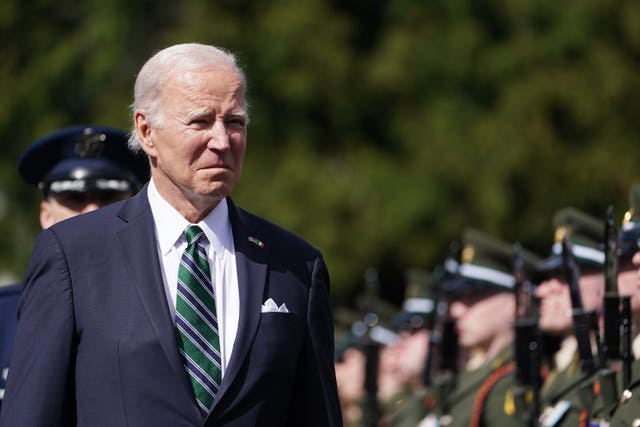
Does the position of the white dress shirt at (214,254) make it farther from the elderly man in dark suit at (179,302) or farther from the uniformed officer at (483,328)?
the uniformed officer at (483,328)

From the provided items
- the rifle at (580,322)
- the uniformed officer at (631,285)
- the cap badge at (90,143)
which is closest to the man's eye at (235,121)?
the uniformed officer at (631,285)

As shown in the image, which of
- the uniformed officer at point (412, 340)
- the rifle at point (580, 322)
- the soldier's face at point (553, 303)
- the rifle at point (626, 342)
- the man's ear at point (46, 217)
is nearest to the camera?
the rifle at point (626, 342)

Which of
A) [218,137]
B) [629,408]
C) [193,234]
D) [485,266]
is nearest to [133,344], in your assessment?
[193,234]

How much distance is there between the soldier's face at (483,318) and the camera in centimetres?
851

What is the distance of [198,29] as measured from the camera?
14.8 metres

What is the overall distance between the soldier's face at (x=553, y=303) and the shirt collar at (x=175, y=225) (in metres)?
3.16

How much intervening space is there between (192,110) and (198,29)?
35.4 feet

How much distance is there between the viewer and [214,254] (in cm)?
429

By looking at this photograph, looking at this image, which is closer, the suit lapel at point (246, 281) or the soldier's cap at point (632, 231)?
the suit lapel at point (246, 281)

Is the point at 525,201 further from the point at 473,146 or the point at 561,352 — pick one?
the point at 561,352

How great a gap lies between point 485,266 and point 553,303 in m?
1.18

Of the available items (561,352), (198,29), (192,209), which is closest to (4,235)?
(198,29)

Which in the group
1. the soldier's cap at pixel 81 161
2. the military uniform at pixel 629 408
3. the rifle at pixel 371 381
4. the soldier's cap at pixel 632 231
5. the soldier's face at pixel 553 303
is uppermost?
the soldier's cap at pixel 81 161

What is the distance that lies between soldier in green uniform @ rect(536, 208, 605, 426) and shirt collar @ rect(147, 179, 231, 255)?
235cm
